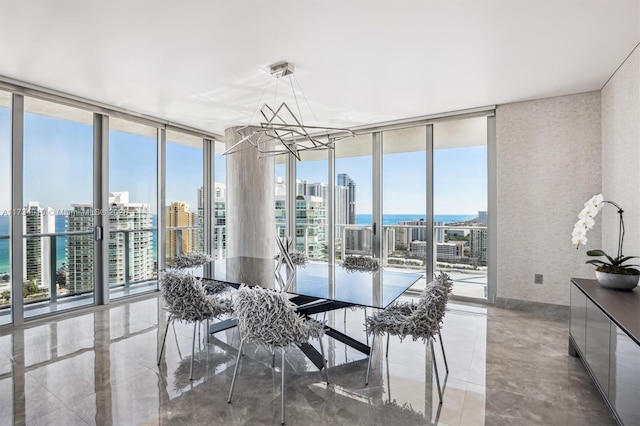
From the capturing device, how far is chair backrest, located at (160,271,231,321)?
2.41 m

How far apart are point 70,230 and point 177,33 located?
3045 mm

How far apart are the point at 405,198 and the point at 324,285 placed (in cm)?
280

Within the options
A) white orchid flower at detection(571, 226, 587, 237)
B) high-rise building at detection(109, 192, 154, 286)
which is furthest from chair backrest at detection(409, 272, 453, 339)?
high-rise building at detection(109, 192, 154, 286)

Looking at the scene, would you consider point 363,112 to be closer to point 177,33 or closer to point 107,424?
point 177,33

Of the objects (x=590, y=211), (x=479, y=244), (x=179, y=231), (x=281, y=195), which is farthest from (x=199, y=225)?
(x=590, y=211)

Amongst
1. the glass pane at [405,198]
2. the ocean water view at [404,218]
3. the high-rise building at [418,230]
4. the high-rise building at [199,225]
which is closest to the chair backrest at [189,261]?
the high-rise building at [199,225]

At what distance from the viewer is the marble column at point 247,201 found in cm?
519

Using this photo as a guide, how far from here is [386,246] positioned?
17.1 ft

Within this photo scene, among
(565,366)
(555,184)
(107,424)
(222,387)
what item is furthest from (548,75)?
(107,424)

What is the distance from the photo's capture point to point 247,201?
5.21 meters

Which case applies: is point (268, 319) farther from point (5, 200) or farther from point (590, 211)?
point (5, 200)

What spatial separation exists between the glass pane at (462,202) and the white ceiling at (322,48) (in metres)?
0.73

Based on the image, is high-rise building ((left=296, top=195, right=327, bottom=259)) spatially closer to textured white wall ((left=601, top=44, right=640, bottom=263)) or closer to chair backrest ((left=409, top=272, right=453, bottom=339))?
chair backrest ((left=409, top=272, right=453, bottom=339))

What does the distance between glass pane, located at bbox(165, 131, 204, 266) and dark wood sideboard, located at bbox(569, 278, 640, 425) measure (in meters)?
5.13
